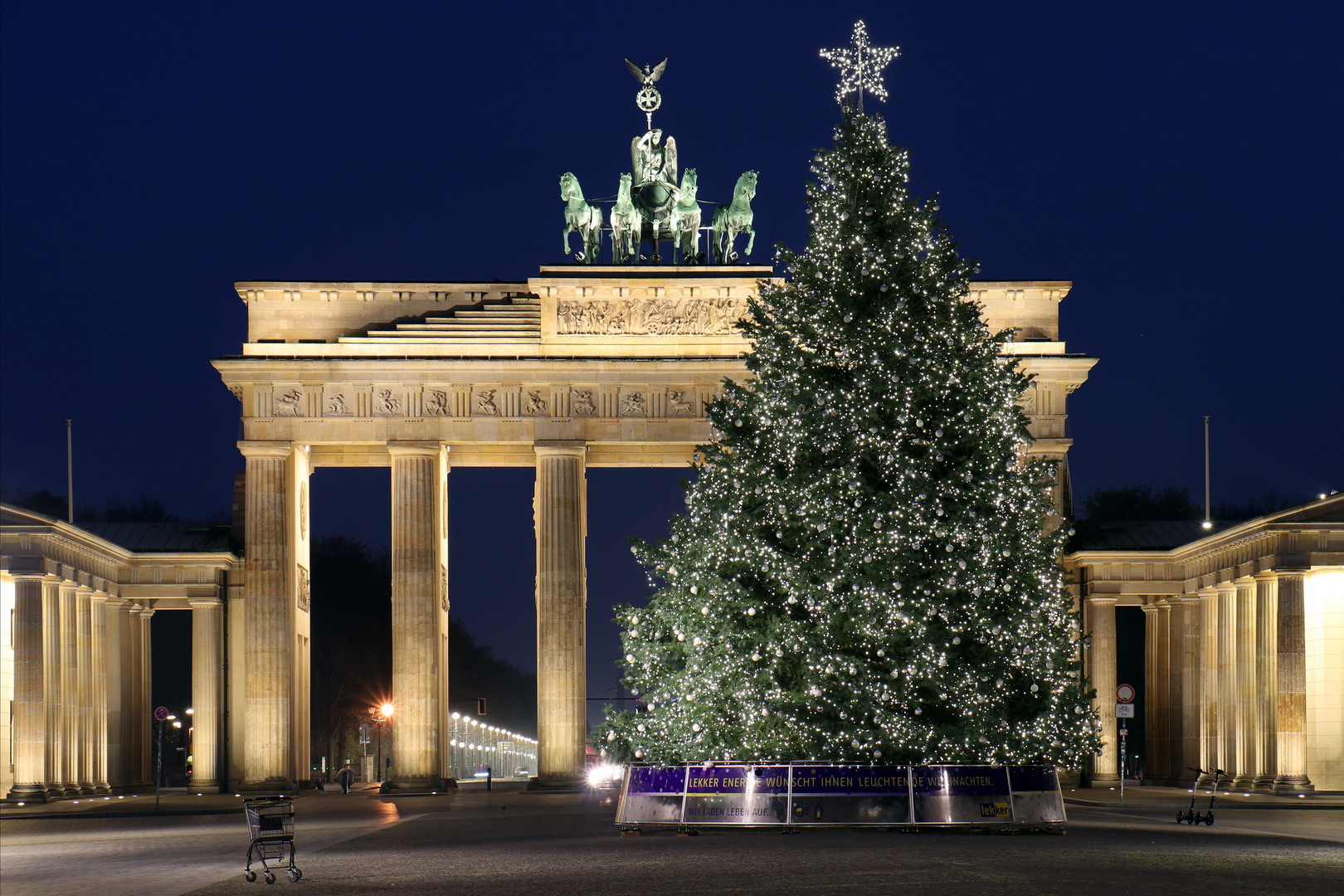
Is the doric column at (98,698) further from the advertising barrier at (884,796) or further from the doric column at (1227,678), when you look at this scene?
the doric column at (1227,678)

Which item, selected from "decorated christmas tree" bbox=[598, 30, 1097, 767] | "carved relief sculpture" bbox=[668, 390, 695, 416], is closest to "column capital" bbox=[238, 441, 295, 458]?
"carved relief sculpture" bbox=[668, 390, 695, 416]

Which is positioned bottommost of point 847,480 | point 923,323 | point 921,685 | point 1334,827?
point 1334,827

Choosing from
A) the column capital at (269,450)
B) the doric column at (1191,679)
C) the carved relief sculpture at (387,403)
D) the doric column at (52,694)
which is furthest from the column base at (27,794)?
the doric column at (1191,679)

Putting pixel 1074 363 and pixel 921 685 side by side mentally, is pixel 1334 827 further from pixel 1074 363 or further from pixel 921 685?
pixel 1074 363

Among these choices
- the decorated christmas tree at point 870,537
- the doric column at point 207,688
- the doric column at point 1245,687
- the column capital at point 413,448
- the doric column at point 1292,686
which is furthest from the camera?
the doric column at point 207,688

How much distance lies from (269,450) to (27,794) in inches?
594

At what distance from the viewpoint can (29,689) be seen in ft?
164

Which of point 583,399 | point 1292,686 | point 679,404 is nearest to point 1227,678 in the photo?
point 1292,686

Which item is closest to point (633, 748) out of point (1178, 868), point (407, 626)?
point (1178, 868)

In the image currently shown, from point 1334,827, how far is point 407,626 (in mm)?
33920

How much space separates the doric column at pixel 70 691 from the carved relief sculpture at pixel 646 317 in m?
18.8

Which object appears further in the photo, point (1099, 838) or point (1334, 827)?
point (1334, 827)

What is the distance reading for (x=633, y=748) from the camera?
107ft

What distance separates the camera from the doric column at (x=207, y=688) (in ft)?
201
